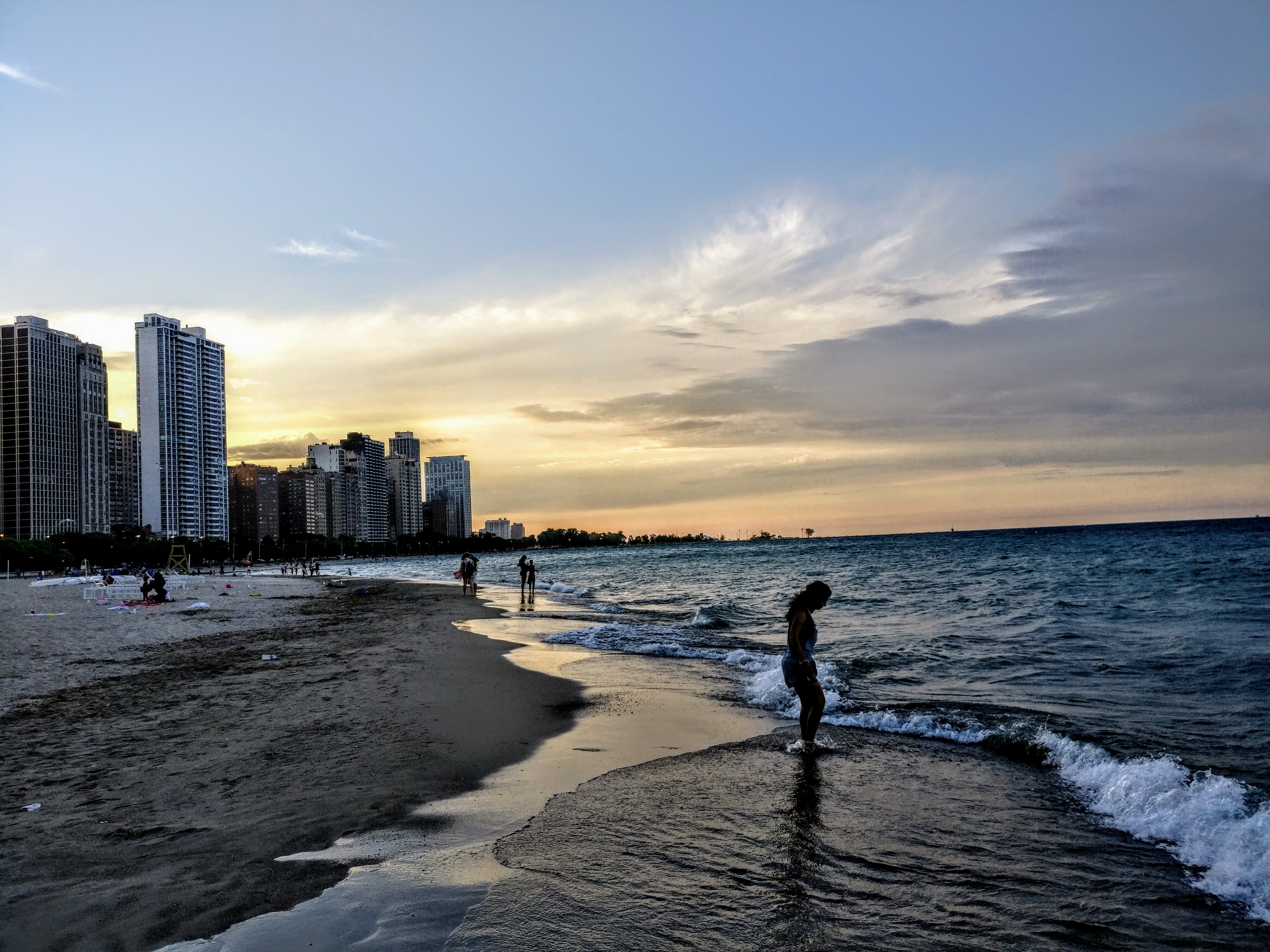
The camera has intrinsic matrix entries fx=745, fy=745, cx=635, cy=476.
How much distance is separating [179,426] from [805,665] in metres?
193

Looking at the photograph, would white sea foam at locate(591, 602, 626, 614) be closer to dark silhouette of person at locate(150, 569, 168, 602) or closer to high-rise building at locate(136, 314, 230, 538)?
dark silhouette of person at locate(150, 569, 168, 602)

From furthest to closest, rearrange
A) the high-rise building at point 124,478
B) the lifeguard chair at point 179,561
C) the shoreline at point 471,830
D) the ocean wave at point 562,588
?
1. the high-rise building at point 124,478
2. the lifeguard chair at point 179,561
3. the ocean wave at point 562,588
4. the shoreline at point 471,830

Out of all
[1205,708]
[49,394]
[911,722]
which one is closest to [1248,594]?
[1205,708]

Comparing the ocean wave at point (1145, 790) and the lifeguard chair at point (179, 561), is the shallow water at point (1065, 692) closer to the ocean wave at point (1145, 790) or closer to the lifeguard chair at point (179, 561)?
the ocean wave at point (1145, 790)

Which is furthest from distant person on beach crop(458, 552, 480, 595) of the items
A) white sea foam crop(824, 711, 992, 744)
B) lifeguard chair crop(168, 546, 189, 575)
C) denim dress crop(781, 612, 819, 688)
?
lifeguard chair crop(168, 546, 189, 575)

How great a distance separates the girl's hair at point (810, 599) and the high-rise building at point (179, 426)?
7226 inches

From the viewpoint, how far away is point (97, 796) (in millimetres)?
6797

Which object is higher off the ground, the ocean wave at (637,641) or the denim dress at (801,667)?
the denim dress at (801,667)

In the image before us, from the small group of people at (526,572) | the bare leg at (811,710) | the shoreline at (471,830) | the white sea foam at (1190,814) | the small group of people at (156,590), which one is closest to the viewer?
the shoreline at (471,830)

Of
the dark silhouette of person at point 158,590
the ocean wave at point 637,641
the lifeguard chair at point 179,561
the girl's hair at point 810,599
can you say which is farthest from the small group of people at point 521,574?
the lifeguard chair at point 179,561

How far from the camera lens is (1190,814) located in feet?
21.3

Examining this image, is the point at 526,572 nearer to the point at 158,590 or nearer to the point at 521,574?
the point at 521,574

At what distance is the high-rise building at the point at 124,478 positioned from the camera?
7077 inches

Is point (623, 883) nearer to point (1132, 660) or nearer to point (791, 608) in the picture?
point (791, 608)
